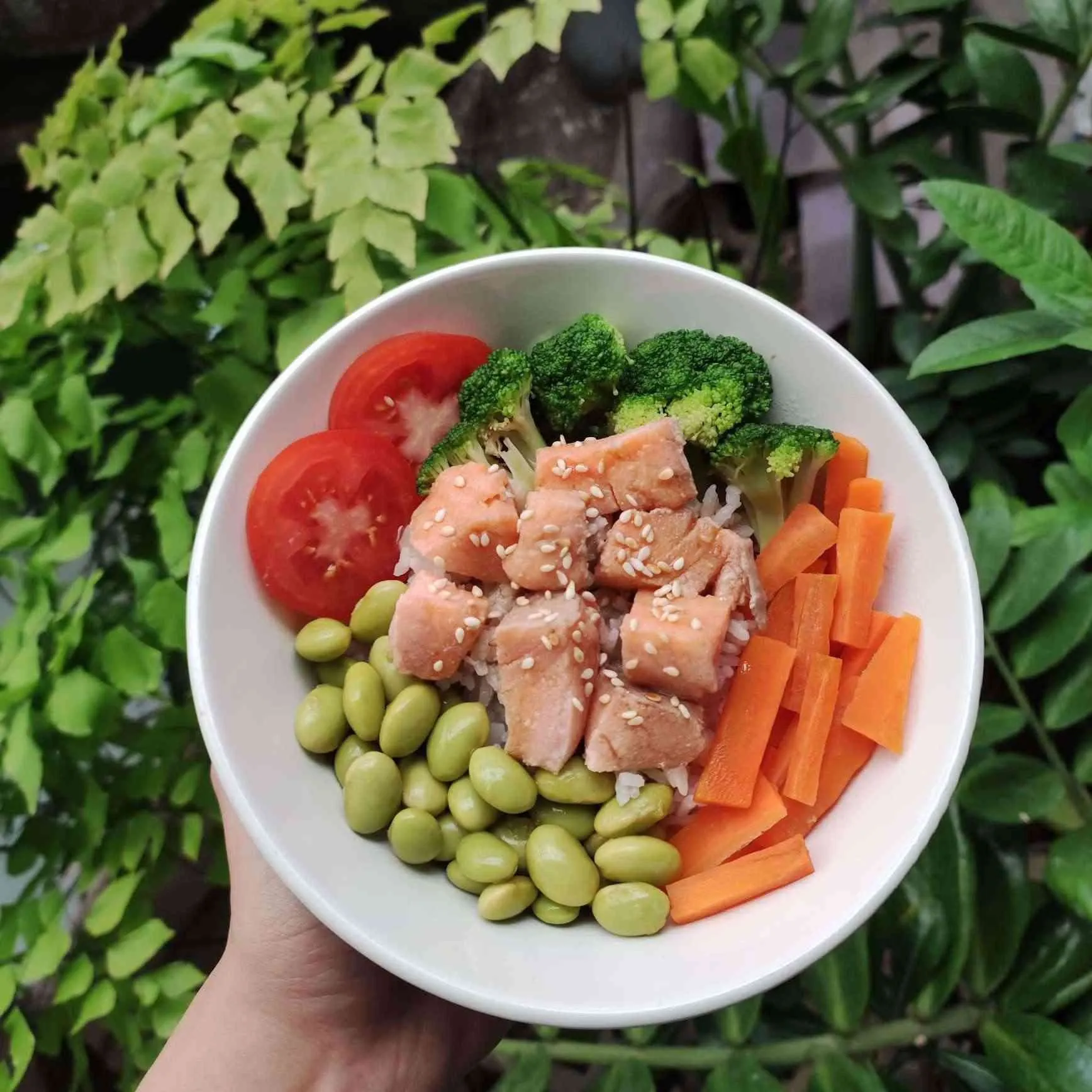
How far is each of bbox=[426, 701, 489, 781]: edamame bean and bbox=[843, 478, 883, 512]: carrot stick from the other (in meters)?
0.73

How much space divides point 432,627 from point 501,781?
269mm

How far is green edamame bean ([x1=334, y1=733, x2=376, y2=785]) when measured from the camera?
1.55 m

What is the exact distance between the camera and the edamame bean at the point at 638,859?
57.7 inches

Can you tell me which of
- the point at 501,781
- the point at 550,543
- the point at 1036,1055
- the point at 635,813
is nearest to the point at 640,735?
the point at 635,813

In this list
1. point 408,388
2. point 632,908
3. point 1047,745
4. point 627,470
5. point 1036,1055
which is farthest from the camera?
point 1047,745

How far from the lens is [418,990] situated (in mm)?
2027

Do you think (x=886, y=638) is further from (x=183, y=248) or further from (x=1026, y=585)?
(x=183, y=248)

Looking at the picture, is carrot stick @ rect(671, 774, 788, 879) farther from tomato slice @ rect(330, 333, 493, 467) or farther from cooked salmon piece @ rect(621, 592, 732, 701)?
tomato slice @ rect(330, 333, 493, 467)

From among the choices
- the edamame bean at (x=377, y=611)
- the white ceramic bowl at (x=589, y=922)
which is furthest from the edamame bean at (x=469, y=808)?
the edamame bean at (x=377, y=611)

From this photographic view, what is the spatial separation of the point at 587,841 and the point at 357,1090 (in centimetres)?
85

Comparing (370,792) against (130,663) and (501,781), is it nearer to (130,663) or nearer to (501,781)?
(501,781)

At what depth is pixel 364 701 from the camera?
1.53 m

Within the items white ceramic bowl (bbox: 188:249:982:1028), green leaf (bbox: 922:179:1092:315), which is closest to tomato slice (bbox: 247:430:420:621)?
white ceramic bowl (bbox: 188:249:982:1028)

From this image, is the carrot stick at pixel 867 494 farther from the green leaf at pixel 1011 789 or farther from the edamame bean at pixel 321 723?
the edamame bean at pixel 321 723
